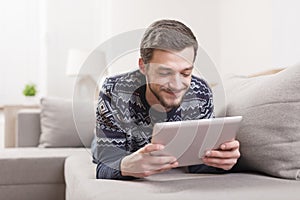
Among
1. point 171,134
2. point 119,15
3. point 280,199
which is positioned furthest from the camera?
point 119,15

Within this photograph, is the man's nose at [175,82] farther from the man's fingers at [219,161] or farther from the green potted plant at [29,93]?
the green potted plant at [29,93]

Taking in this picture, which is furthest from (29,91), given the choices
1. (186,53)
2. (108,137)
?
(186,53)

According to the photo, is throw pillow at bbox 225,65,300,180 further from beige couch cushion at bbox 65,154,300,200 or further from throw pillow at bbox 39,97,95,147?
throw pillow at bbox 39,97,95,147

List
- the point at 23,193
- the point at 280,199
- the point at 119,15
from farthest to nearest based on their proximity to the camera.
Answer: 1. the point at 119,15
2. the point at 23,193
3. the point at 280,199

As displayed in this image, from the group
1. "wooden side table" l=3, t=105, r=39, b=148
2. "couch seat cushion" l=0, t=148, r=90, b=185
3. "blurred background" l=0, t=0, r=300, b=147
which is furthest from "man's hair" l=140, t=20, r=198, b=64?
"wooden side table" l=3, t=105, r=39, b=148

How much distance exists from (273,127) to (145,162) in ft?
1.30

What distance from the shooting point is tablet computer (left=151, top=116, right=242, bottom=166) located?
119 centimetres

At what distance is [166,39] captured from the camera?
4.23 feet

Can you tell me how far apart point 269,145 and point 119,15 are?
290 centimetres

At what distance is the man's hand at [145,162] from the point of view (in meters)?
1.21

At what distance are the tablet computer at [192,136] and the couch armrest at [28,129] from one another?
2020mm

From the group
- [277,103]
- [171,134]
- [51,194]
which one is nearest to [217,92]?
[277,103]

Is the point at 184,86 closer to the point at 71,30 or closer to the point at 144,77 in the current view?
the point at 144,77

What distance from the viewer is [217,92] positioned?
1651 mm
